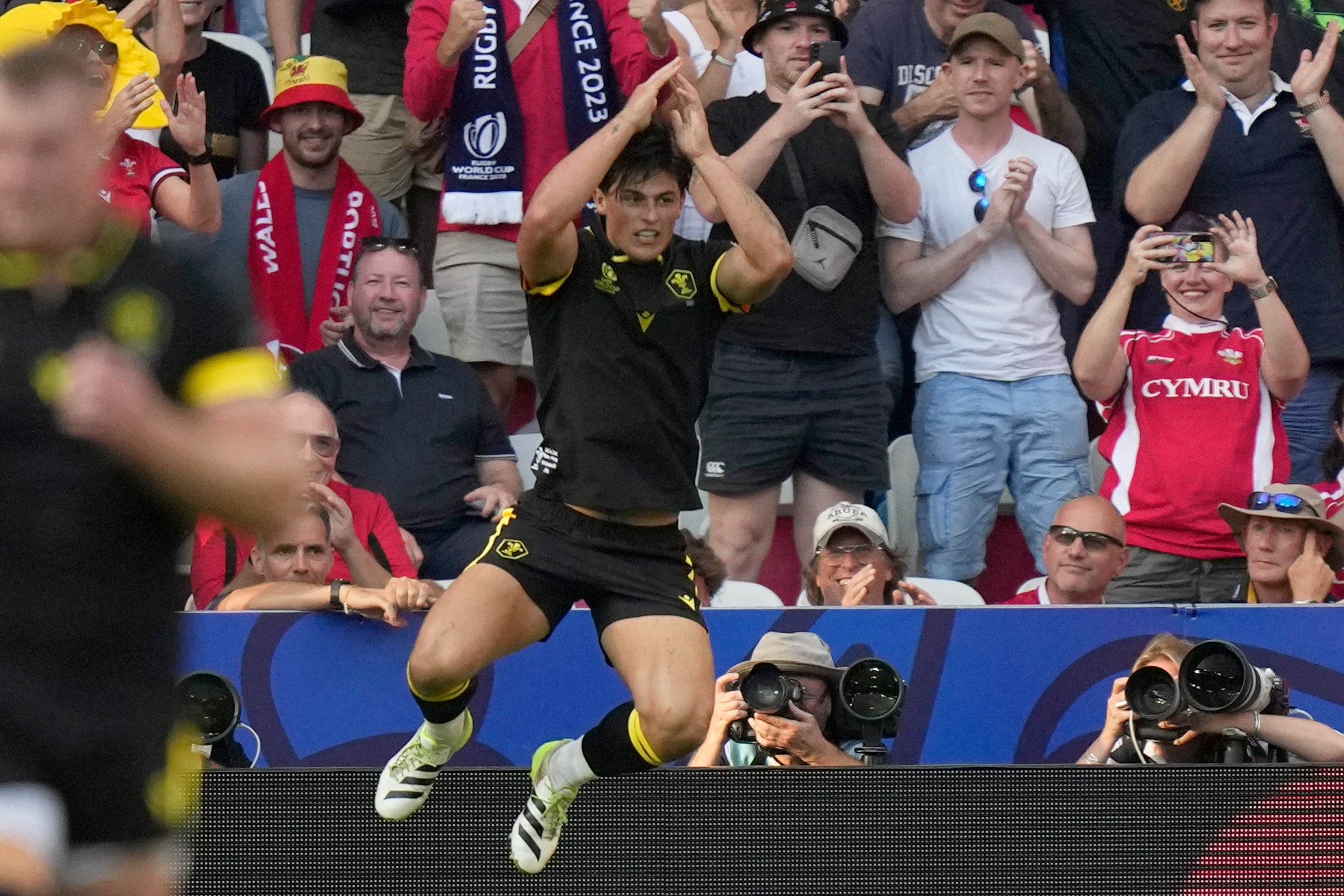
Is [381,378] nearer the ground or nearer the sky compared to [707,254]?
nearer the ground

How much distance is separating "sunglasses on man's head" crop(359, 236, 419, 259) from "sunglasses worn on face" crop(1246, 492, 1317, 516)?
126 inches

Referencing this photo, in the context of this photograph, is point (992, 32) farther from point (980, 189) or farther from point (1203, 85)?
point (1203, 85)

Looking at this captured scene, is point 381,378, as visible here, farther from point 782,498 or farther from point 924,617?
point 924,617

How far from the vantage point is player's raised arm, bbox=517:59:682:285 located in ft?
16.8

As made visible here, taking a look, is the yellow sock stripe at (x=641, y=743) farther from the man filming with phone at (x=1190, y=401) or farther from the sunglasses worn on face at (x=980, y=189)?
the sunglasses worn on face at (x=980, y=189)

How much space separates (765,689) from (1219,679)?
122cm

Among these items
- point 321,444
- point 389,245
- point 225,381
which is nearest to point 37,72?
point 225,381

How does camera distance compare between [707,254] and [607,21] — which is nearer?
[707,254]

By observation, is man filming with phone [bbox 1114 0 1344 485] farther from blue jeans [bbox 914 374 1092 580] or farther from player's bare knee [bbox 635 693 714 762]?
player's bare knee [bbox 635 693 714 762]

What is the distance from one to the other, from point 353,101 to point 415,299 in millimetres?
1312

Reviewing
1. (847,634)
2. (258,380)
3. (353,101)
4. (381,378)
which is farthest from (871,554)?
(258,380)

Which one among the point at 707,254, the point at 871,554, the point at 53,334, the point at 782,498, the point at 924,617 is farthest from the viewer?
the point at 782,498

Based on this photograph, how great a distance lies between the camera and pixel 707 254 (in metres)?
5.45

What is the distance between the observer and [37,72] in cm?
273
